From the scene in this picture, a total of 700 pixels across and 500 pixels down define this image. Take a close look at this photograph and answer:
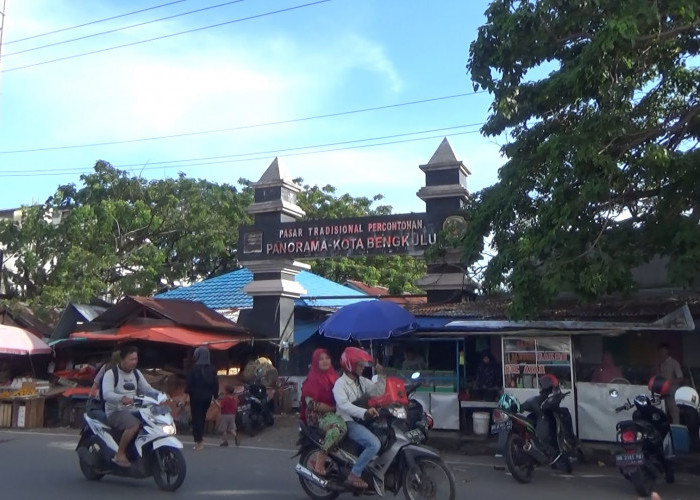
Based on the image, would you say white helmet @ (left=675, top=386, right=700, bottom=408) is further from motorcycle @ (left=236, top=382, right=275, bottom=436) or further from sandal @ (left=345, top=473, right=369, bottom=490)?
motorcycle @ (left=236, top=382, right=275, bottom=436)

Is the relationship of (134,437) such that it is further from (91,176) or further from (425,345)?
(91,176)

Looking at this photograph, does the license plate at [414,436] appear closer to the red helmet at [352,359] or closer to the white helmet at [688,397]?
the red helmet at [352,359]

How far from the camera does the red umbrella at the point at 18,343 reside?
51.9 feet

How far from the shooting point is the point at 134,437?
837 cm

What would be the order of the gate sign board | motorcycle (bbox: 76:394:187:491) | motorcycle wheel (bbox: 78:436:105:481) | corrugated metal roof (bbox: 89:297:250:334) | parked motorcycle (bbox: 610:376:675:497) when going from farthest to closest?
the gate sign board < corrugated metal roof (bbox: 89:297:250:334) < motorcycle wheel (bbox: 78:436:105:481) < parked motorcycle (bbox: 610:376:675:497) < motorcycle (bbox: 76:394:187:491)

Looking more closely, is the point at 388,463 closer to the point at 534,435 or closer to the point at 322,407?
the point at 322,407

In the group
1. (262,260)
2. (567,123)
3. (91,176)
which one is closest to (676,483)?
(567,123)

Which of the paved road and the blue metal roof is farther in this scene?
the blue metal roof

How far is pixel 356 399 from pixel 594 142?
179 inches

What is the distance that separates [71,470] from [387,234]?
8.65 metres

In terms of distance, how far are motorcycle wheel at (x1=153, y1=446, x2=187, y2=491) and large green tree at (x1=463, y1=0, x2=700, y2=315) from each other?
15.5 ft

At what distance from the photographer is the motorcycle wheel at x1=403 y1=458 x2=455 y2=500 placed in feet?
23.5

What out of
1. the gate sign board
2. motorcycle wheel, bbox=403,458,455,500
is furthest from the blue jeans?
the gate sign board

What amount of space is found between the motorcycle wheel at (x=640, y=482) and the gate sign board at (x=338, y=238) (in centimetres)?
798
